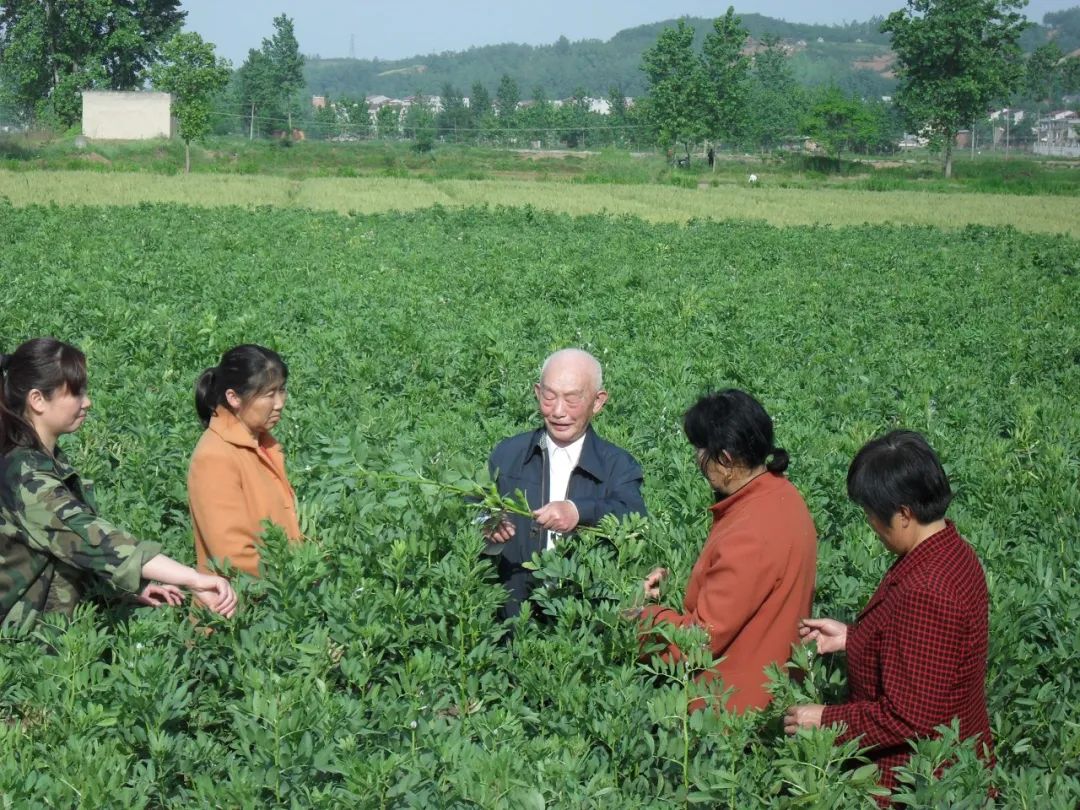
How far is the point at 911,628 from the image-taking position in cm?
313

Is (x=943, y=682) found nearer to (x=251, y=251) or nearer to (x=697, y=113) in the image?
(x=251, y=251)

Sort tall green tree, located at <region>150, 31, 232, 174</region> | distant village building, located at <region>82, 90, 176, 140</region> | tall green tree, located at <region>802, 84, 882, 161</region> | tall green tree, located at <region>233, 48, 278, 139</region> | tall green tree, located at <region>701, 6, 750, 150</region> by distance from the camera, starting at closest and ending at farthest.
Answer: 1. tall green tree, located at <region>150, 31, 232, 174</region>
2. distant village building, located at <region>82, 90, 176, 140</region>
3. tall green tree, located at <region>701, 6, 750, 150</region>
4. tall green tree, located at <region>802, 84, 882, 161</region>
5. tall green tree, located at <region>233, 48, 278, 139</region>

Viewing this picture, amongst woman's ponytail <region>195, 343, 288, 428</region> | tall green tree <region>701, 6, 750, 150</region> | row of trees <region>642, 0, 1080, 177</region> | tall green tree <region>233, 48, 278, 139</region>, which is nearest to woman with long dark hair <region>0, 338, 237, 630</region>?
woman's ponytail <region>195, 343, 288, 428</region>

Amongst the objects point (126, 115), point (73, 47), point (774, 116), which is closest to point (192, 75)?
point (126, 115)

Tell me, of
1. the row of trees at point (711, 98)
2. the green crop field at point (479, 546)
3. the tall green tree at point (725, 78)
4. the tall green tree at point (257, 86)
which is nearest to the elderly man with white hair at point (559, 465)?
the green crop field at point (479, 546)

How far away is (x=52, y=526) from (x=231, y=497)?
75 cm

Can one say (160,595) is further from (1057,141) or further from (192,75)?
(1057,141)

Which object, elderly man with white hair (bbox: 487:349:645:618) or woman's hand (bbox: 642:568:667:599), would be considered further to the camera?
elderly man with white hair (bbox: 487:349:645:618)

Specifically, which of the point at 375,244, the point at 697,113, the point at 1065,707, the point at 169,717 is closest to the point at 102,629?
the point at 169,717

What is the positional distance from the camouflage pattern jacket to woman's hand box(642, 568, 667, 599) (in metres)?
1.58

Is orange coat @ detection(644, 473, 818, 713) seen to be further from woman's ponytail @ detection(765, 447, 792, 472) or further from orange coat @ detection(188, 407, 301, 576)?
orange coat @ detection(188, 407, 301, 576)

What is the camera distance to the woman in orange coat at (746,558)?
3475 millimetres

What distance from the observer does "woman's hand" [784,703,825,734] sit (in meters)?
3.20

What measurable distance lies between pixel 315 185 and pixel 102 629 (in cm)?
3942
